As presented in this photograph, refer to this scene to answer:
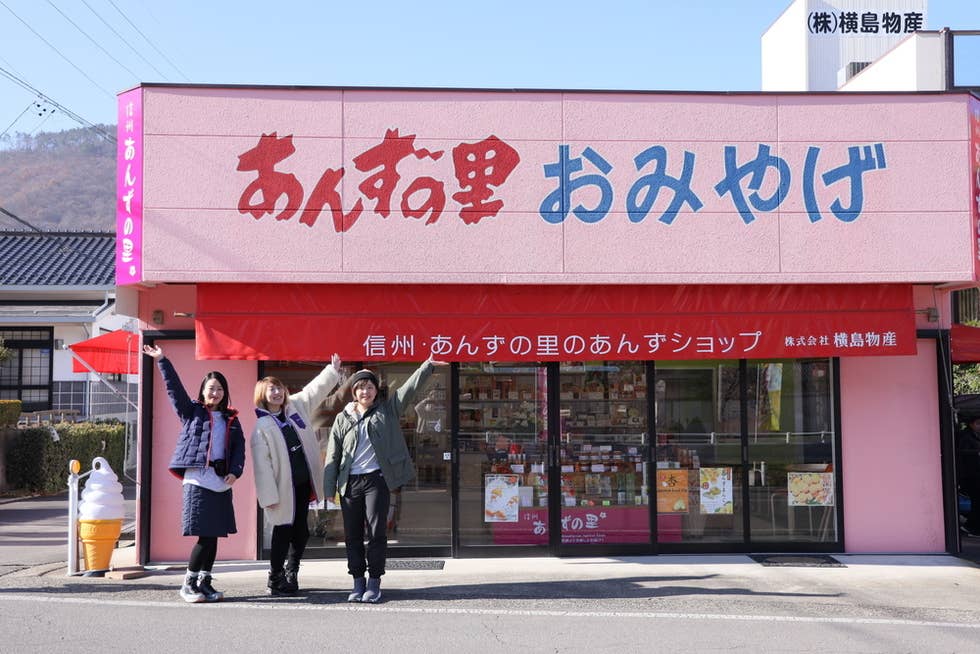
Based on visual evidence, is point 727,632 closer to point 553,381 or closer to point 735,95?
point 553,381

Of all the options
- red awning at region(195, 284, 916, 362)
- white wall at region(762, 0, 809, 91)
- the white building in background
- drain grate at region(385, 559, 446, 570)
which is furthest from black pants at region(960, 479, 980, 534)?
the white building in background

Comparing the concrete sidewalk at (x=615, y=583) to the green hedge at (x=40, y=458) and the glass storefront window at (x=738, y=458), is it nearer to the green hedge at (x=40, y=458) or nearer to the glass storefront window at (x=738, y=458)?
the glass storefront window at (x=738, y=458)

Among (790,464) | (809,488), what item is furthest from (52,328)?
(809,488)

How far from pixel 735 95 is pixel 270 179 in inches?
193

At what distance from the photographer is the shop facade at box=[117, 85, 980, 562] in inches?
374

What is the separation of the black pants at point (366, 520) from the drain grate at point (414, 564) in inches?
57.3

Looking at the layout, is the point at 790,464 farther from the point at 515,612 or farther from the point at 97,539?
the point at 97,539

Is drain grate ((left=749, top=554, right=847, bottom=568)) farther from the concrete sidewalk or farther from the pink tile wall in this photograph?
the pink tile wall

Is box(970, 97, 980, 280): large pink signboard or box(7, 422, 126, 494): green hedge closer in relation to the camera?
box(970, 97, 980, 280): large pink signboard

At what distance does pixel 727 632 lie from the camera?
6.80 meters

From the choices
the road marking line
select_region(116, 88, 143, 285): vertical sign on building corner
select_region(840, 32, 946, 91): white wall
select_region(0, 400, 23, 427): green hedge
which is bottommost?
the road marking line

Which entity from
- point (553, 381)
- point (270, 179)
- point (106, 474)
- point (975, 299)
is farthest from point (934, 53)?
point (106, 474)

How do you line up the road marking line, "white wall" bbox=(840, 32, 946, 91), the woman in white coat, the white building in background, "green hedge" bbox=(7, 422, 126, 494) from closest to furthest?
the road marking line, the woman in white coat, "green hedge" bbox=(7, 422, 126, 494), "white wall" bbox=(840, 32, 946, 91), the white building in background

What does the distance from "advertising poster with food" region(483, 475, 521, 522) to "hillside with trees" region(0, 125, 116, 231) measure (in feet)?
188
